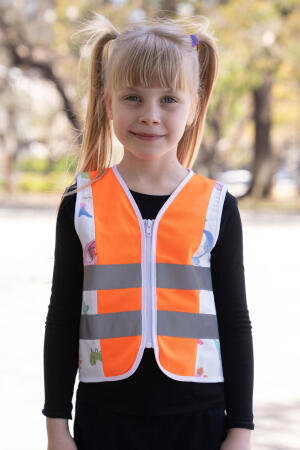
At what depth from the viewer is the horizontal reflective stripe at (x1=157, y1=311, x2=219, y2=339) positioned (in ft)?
5.71

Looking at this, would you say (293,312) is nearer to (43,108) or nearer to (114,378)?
(114,378)

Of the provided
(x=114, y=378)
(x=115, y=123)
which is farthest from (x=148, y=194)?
(x=114, y=378)

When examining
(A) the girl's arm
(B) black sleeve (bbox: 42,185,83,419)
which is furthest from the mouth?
(A) the girl's arm

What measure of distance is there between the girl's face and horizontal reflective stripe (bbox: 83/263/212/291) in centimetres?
27

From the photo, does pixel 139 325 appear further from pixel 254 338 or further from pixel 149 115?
pixel 254 338

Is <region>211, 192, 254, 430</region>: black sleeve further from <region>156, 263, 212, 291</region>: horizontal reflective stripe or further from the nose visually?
the nose

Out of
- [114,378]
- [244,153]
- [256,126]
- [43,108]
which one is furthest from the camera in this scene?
[244,153]

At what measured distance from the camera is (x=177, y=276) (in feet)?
5.80

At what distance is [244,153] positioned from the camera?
49375mm

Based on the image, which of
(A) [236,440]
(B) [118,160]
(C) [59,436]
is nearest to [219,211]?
(A) [236,440]

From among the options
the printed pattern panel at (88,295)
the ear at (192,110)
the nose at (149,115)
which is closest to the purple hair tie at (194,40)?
the ear at (192,110)

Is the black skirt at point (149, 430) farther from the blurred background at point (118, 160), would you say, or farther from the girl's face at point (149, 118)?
the blurred background at point (118, 160)

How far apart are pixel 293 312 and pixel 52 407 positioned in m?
5.49

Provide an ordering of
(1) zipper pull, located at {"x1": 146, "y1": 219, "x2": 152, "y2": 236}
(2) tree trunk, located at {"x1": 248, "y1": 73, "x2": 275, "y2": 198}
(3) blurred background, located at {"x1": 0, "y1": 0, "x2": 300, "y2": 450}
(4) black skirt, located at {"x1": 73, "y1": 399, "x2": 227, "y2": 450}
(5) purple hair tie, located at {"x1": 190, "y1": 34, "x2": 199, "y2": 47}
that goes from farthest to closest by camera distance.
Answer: (2) tree trunk, located at {"x1": 248, "y1": 73, "x2": 275, "y2": 198}
(3) blurred background, located at {"x1": 0, "y1": 0, "x2": 300, "y2": 450}
(5) purple hair tie, located at {"x1": 190, "y1": 34, "x2": 199, "y2": 47}
(1) zipper pull, located at {"x1": 146, "y1": 219, "x2": 152, "y2": 236}
(4) black skirt, located at {"x1": 73, "y1": 399, "x2": 227, "y2": 450}
